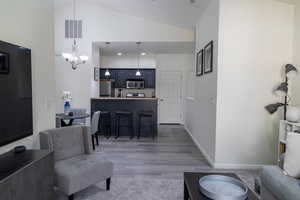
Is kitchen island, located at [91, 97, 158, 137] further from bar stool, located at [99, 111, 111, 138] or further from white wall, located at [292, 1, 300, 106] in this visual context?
white wall, located at [292, 1, 300, 106]

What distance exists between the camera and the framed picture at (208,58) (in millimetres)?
3918

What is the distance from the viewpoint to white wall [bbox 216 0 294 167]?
3.52m

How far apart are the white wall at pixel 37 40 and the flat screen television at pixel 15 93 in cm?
13

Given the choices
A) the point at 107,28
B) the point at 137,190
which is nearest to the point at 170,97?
the point at 107,28

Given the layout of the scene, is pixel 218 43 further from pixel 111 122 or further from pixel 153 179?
pixel 111 122

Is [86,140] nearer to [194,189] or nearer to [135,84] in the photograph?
[194,189]

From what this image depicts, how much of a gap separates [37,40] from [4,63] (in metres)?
0.78

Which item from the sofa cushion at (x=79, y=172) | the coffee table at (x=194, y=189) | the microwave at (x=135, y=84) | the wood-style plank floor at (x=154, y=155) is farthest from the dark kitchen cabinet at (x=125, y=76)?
the coffee table at (x=194, y=189)

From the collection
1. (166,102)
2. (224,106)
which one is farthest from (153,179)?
(166,102)

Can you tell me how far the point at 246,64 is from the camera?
3.55 meters

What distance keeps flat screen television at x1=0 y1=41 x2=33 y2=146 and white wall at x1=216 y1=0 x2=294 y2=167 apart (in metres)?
→ 2.85

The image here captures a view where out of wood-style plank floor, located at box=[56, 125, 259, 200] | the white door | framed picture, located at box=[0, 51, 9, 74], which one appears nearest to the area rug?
wood-style plank floor, located at box=[56, 125, 259, 200]

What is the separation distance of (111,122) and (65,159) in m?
3.31

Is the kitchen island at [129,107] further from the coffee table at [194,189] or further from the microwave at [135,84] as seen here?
the coffee table at [194,189]
